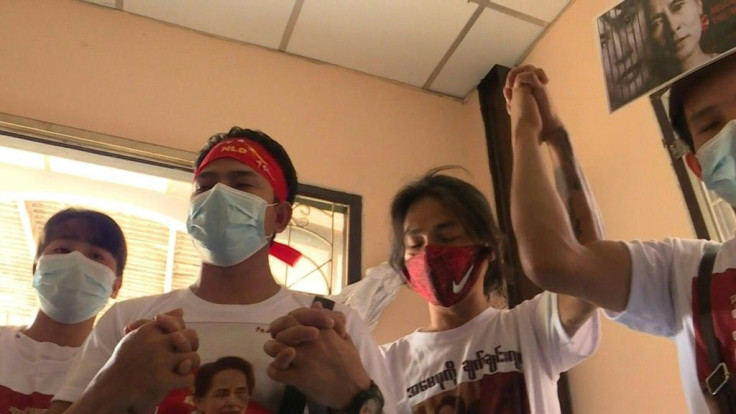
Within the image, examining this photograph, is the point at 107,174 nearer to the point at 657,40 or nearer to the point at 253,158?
the point at 253,158

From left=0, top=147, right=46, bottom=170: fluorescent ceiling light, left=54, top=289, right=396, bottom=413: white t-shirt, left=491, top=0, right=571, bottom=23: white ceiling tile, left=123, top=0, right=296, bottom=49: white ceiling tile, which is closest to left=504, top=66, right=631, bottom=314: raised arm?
left=54, top=289, right=396, bottom=413: white t-shirt

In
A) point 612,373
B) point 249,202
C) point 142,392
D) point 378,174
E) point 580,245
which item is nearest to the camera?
point 142,392

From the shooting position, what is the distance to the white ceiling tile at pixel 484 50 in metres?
2.11

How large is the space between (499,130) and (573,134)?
35 cm

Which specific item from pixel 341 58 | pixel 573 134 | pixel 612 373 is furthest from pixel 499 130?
pixel 612 373

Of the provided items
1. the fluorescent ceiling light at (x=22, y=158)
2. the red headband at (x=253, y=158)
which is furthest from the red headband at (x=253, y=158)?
the fluorescent ceiling light at (x=22, y=158)

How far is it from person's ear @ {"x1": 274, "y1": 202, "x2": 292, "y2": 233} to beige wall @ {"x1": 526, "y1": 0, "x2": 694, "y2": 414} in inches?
31.3

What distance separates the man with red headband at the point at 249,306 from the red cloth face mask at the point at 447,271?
217 millimetres

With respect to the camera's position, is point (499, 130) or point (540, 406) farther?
point (499, 130)

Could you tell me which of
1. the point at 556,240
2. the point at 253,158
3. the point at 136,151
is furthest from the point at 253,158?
the point at 136,151

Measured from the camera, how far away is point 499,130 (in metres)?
2.15

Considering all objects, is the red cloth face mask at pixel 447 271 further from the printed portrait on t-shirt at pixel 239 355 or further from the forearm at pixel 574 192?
the printed portrait on t-shirt at pixel 239 355

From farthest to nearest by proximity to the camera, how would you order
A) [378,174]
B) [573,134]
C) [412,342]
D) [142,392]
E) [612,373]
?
[378,174]
[573,134]
[612,373]
[412,342]
[142,392]

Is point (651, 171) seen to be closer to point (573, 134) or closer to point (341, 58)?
point (573, 134)
